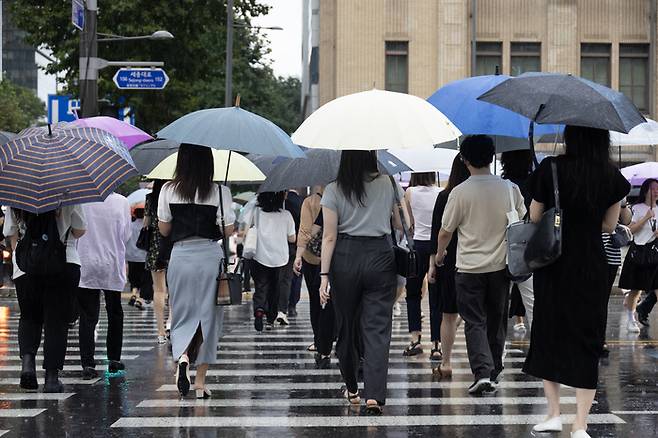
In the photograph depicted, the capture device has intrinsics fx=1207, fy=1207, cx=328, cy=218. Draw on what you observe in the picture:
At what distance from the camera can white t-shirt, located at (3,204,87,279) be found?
31.8 feet

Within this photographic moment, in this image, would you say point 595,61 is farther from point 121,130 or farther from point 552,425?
point 552,425

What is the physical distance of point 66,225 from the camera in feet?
31.9

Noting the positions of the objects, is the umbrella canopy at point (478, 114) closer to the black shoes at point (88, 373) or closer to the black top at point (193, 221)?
the black top at point (193, 221)

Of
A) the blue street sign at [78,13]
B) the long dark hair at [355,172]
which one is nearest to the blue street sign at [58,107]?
the blue street sign at [78,13]

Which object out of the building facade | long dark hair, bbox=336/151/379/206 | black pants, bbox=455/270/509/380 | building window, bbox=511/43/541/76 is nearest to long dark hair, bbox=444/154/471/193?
black pants, bbox=455/270/509/380

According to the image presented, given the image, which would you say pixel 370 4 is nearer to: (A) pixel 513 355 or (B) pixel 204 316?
(A) pixel 513 355

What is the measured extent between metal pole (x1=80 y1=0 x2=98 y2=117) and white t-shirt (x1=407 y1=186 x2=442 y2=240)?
10.9 m

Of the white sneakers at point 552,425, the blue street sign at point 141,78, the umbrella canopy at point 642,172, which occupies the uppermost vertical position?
the blue street sign at point 141,78

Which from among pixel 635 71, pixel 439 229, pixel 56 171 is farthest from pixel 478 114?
pixel 635 71

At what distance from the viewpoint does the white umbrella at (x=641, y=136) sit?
11.2 m

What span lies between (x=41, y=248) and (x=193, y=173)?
4.55ft

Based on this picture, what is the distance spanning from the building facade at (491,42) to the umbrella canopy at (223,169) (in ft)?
83.5

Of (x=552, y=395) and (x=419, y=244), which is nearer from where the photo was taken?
(x=552, y=395)

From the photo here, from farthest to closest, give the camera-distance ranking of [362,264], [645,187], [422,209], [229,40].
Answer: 1. [229,40]
2. [645,187]
3. [422,209]
4. [362,264]
